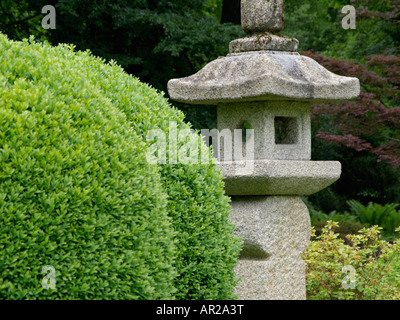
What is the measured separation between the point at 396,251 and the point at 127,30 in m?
6.83

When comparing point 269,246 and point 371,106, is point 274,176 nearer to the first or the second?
point 269,246

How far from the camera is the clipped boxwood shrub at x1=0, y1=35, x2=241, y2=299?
260 centimetres

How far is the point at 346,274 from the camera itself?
5938mm

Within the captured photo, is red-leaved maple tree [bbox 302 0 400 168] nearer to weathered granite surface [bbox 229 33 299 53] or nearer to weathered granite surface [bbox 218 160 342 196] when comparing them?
weathered granite surface [bbox 229 33 299 53]

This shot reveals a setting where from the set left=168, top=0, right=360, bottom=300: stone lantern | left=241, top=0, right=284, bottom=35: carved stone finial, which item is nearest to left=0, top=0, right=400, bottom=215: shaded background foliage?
left=241, top=0, right=284, bottom=35: carved stone finial

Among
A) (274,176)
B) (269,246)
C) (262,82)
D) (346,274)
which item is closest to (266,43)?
(262,82)

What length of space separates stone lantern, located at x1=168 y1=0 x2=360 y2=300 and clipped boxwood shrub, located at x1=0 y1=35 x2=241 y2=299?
5.36 ft

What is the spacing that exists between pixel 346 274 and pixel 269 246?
51.5 inches
